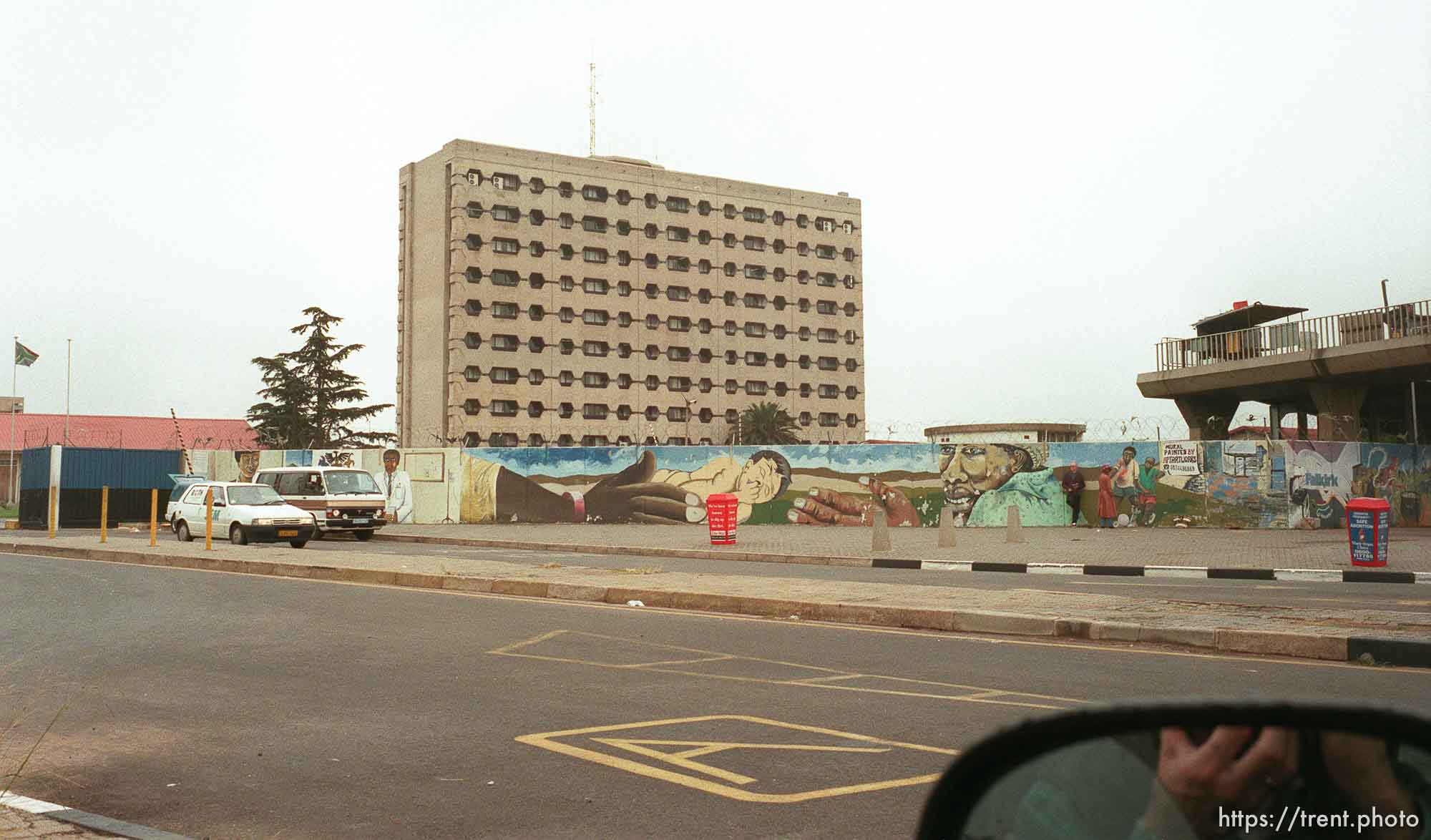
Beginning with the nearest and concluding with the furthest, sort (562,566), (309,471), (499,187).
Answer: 1. (562,566)
2. (309,471)
3. (499,187)

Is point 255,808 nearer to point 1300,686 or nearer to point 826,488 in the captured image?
point 1300,686

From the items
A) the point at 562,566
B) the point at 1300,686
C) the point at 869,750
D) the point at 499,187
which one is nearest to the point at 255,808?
the point at 869,750

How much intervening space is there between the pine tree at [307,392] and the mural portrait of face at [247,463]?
35.5 meters

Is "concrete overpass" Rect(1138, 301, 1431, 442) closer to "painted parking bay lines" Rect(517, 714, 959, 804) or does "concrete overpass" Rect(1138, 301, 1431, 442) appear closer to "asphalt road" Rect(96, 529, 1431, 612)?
"asphalt road" Rect(96, 529, 1431, 612)

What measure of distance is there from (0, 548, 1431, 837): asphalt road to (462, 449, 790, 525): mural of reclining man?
22138 millimetres

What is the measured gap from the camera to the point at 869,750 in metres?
5.77

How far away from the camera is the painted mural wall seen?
28.7 metres

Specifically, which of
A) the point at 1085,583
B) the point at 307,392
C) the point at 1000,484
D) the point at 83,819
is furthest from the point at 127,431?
the point at 83,819

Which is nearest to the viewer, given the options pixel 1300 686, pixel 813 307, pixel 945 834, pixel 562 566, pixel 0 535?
pixel 945 834

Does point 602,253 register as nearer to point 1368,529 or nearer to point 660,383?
point 660,383

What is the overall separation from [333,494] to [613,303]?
71.0m

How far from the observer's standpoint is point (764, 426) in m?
100

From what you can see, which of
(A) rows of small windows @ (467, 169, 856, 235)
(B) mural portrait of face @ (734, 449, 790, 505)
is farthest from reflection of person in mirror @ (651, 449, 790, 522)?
(A) rows of small windows @ (467, 169, 856, 235)

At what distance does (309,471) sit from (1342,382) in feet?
95.1
